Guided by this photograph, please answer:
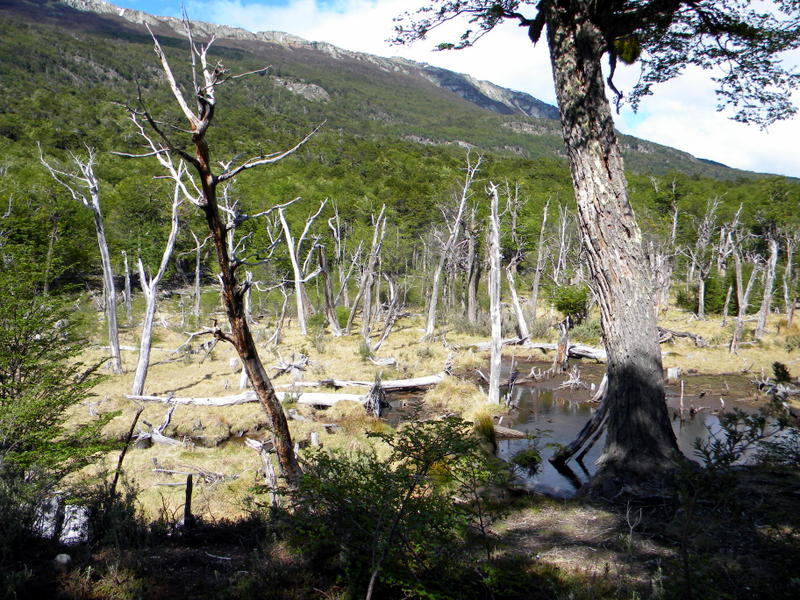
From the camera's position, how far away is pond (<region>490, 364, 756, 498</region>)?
8.66 m

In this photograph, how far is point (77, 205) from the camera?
34250 millimetres

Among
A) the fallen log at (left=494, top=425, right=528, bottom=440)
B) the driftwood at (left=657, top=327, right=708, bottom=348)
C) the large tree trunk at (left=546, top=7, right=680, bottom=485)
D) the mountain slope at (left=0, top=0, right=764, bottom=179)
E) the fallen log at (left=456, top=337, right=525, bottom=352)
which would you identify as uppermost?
the mountain slope at (left=0, top=0, right=764, bottom=179)

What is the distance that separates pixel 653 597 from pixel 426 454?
161 cm

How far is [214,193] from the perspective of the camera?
4.68 metres

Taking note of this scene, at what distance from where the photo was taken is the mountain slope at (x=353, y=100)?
3883 inches

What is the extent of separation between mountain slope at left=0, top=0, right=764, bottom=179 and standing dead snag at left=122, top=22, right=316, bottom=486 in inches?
2879

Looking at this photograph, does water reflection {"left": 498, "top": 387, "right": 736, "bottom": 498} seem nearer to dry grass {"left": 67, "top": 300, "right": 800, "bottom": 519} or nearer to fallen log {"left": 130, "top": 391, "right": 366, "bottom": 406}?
dry grass {"left": 67, "top": 300, "right": 800, "bottom": 519}

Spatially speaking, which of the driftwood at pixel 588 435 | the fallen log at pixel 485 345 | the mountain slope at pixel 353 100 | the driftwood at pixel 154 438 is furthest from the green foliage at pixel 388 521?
the mountain slope at pixel 353 100

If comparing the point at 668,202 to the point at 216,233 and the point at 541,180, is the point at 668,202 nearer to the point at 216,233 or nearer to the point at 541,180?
the point at 541,180

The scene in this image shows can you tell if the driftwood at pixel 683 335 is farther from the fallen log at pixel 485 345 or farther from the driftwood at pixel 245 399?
the driftwood at pixel 245 399

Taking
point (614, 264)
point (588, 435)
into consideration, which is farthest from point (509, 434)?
point (614, 264)

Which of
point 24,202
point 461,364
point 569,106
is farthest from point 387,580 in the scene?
point 24,202

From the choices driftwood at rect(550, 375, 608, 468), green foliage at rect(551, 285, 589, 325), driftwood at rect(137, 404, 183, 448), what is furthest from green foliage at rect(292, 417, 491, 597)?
green foliage at rect(551, 285, 589, 325)

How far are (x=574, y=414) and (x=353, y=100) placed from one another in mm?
133360
